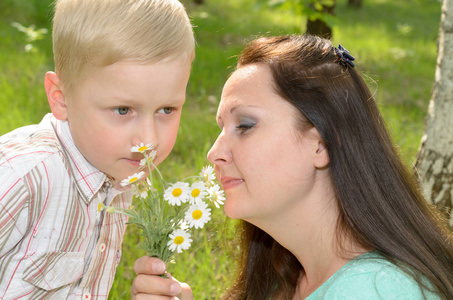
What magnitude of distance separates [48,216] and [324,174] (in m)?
1.10

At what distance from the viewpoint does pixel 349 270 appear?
2.01m

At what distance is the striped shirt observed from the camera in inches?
80.2

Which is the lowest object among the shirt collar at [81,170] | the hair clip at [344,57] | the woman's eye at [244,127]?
the shirt collar at [81,170]

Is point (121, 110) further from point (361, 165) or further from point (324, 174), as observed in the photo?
point (361, 165)

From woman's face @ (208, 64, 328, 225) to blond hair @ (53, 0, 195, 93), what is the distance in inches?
13.5

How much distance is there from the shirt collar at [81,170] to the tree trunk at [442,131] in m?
2.17

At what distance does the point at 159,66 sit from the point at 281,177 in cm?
62

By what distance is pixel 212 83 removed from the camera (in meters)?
6.17

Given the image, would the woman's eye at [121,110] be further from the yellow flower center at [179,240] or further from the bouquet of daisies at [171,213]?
the yellow flower center at [179,240]

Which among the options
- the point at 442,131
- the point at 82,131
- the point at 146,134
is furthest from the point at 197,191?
the point at 442,131

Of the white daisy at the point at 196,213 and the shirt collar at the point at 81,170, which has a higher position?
the white daisy at the point at 196,213

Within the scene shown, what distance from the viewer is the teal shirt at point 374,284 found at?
1917 mm

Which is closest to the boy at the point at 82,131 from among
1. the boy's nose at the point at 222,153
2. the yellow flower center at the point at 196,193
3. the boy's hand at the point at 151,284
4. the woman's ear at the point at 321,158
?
the boy's nose at the point at 222,153

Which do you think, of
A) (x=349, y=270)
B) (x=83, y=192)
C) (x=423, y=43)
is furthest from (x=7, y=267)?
(x=423, y=43)
